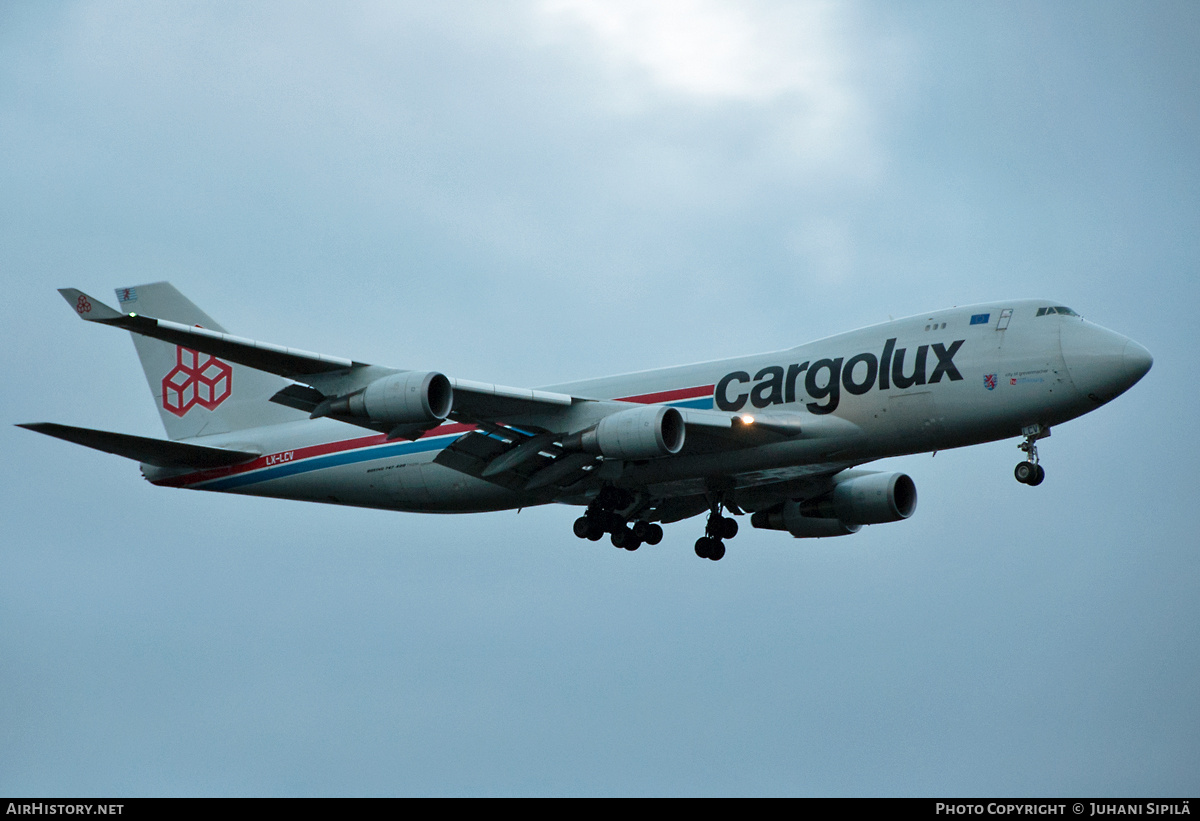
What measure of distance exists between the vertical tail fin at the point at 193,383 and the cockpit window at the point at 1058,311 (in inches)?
845

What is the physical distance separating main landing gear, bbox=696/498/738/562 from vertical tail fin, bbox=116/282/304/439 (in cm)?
1269

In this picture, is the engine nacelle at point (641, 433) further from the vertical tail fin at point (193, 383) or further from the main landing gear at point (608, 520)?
the vertical tail fin at point (193, 383)

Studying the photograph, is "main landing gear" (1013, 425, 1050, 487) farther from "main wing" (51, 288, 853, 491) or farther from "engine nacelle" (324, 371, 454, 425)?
"engine nacelle" (324, 371, 454, 425)

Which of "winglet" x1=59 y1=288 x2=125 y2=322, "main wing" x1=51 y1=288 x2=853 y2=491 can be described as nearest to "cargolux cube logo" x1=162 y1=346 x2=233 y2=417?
"main wing" x1=51 y1=288 x2=853 y2=491

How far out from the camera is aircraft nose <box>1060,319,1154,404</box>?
31.5 m

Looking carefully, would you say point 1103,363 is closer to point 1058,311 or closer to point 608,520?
point 1058,311

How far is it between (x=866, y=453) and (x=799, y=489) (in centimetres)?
564

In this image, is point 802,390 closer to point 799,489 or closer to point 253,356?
point 799,489

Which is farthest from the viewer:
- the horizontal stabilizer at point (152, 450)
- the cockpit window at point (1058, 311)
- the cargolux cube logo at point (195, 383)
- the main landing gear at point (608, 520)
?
the cargolux cube logo at point (195, 383)

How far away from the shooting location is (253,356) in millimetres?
30875

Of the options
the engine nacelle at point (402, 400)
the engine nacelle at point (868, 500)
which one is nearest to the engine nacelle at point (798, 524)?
the engine nacelle at point (868, 500)

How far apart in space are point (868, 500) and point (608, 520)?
25.7 ft

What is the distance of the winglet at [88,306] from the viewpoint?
94.1ft
